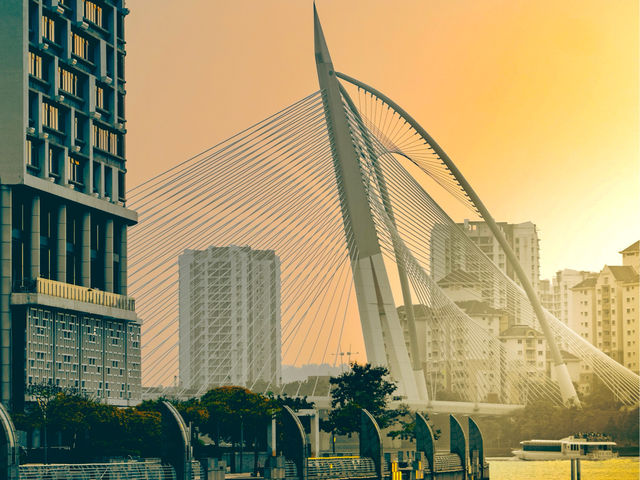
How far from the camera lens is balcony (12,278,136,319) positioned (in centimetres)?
5625

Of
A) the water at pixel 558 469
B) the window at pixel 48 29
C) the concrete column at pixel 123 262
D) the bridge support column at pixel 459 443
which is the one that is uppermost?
the window at pixel 48 29

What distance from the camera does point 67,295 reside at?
59.3 metres

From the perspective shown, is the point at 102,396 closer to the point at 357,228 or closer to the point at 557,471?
the point at 357,228

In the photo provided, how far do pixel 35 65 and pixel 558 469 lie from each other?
2479 inches

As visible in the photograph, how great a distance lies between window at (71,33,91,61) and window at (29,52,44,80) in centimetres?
389

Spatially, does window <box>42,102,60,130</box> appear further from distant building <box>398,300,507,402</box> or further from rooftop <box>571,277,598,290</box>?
rooftop <box>571,277,598,290</box>

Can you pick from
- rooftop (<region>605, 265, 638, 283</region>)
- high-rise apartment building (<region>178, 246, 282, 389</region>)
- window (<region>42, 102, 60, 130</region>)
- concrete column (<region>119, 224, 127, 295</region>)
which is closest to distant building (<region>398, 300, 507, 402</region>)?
rooftop (<region>605, 265, 638, 283</region>)

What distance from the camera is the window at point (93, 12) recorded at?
65.9 m

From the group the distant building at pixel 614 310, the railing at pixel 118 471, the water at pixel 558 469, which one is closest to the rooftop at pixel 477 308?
the distant building at pixel 614 310

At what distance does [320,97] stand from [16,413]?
21908mm

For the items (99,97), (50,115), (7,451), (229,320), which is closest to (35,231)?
(50,115)

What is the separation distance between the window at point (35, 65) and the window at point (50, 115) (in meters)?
1.46

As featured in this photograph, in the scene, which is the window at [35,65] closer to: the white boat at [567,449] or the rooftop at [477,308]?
the white boat at [567,449]

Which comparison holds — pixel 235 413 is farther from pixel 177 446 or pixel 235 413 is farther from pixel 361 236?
pixel 177 446
